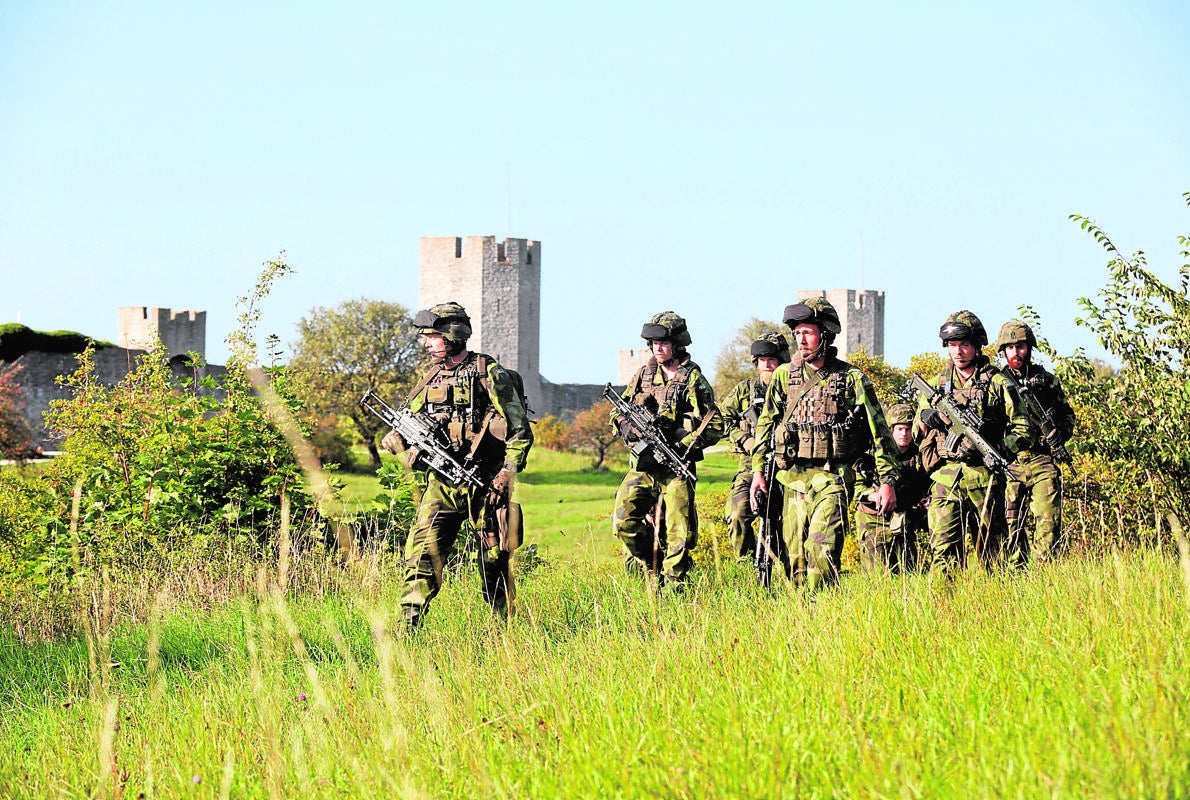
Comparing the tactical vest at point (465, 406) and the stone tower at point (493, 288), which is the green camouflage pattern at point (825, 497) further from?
the stone tower at point (493, 288)

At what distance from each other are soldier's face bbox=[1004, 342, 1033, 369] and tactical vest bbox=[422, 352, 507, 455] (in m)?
3.78

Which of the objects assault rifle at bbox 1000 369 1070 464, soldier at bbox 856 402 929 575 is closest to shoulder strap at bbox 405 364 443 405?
soldier at bbox 856 402 929 575

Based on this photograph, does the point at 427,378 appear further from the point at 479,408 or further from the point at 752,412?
the point at 752,412

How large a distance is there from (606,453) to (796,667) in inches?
1546

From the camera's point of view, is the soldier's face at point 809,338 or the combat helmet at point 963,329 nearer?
the soldier's face at point 809,338

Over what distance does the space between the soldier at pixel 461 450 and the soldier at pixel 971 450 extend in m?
2.95

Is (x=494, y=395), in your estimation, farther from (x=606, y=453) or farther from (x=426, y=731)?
(x=606, y=453)

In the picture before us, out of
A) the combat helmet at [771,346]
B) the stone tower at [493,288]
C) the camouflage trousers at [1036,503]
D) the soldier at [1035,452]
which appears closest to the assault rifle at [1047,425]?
the soldier at [1035,452]

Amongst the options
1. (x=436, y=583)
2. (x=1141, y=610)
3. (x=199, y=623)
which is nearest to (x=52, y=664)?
(x=199, y=623)

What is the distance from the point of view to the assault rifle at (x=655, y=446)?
798 cm

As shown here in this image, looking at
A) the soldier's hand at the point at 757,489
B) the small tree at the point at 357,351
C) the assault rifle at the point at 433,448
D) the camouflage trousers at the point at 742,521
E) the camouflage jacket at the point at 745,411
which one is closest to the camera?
the assault rifle at the point at 433,448

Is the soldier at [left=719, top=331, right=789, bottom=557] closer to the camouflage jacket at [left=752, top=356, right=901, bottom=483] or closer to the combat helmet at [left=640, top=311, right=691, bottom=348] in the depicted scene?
the combat helmet at [left=640, top=311, right=691, bottom=348]

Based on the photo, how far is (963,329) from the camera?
26.6 feet

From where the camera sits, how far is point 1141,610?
14.3ft
